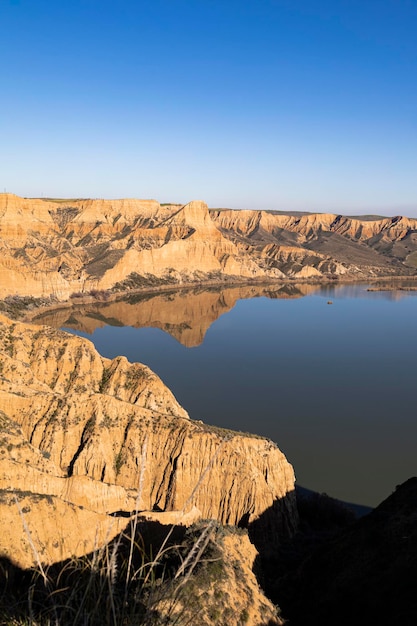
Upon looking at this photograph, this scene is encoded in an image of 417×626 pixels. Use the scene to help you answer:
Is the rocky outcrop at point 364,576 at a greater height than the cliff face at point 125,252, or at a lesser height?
lesser

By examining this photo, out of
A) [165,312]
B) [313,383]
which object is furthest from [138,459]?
[165,312]

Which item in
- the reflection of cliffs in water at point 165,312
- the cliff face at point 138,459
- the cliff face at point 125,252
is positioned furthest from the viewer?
the cliff face at point 125,252

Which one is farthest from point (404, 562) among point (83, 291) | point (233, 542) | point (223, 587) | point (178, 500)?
point (83, 291)

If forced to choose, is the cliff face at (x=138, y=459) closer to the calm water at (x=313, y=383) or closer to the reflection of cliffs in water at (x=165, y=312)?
the calm water at (x=313, y=383)

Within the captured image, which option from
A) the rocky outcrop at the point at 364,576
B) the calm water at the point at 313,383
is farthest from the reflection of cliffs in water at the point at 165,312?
the rocky outcrop at the point at 364,576

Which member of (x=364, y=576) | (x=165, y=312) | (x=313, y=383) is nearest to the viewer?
(x=364, y=576)

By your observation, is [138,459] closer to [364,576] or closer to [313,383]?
[364,576]

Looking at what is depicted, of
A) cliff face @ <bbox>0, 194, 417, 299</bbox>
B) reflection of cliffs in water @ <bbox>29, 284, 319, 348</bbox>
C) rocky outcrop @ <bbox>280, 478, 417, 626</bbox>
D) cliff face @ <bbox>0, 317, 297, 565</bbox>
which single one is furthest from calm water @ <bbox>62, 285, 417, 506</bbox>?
cliff face @ <bbox>0, 194, 417, 299</bbox>

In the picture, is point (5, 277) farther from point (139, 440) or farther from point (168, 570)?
point (168, 570)
